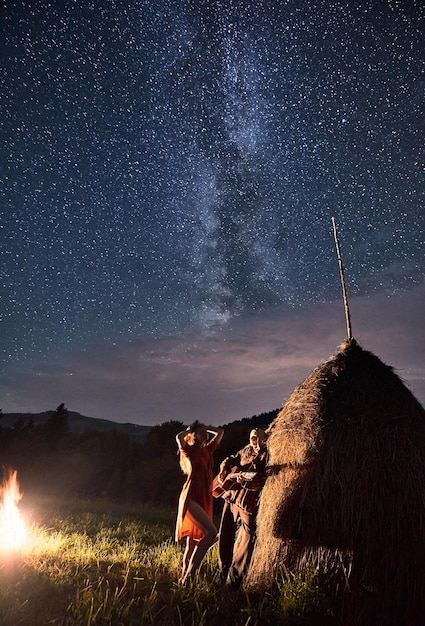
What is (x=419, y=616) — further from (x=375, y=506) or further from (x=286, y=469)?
(x=286, y=469)

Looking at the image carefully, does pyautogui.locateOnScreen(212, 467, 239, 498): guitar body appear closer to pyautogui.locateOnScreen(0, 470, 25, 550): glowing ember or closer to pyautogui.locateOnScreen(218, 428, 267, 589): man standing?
pyautogui.locateOnScreen(218, 428, 267, 589): man standing

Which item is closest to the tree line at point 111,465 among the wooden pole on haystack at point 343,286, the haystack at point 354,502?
the wooden pole on haystack at point 343,286

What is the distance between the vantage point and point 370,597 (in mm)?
4805

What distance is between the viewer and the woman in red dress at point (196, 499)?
580 centimetres

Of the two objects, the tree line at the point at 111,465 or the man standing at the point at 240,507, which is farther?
the tree line at the point at 111,465

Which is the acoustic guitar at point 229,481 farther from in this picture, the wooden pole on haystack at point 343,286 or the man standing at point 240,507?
the wooden pole on haystack at point 343,286

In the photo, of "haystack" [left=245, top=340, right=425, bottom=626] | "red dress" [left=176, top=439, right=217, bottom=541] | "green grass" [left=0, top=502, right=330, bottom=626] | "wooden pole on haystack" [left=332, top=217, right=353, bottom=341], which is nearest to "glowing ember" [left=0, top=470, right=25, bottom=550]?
"green grass" [left=0, top=502, right=330, bottom=626]

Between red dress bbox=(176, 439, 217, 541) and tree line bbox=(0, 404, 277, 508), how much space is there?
12845 mm

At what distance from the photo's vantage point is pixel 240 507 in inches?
237

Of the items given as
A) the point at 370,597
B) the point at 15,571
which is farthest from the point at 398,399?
the point at 15,571

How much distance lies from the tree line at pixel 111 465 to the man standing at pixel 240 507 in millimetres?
12642

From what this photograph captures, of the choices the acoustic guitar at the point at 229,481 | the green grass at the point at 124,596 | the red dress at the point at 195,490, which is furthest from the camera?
the acoustic guitar at the point at 229,481

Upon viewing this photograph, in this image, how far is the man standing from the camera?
5.79 m

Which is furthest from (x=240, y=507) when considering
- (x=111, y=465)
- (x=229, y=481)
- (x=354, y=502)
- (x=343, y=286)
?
(x=111, y=465)
